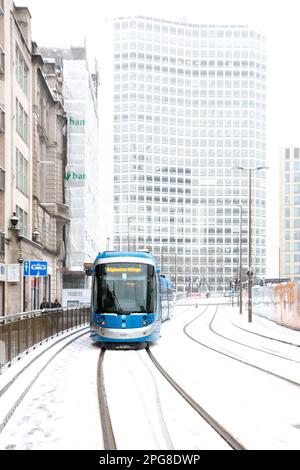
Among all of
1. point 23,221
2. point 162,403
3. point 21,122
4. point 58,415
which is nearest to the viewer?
point 58,415

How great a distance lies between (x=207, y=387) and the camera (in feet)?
40.7

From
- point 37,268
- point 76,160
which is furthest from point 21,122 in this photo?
point 76,160

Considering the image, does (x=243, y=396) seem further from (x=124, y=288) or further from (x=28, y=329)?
(x=124, y=288)

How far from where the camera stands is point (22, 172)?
37.5 m

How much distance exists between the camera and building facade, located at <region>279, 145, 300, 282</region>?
500ft

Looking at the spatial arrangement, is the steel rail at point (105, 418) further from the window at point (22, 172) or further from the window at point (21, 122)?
the window at point (21, 122)

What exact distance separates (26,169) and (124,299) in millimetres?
19420

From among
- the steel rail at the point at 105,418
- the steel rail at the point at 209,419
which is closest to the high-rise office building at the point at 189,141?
the steel rail at the point at 105,418

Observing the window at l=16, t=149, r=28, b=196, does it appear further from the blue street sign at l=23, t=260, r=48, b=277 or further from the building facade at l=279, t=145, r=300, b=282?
the building facade at l=279, t=145, r=300, b=282

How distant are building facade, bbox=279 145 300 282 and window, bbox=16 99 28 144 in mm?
120204

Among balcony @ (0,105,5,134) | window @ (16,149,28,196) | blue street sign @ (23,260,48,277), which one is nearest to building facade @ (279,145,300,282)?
window @ (16,149,28,196)

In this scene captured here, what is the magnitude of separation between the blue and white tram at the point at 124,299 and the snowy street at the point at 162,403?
1.72 m

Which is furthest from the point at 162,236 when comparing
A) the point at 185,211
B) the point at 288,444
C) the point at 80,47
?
the point at 288,444
